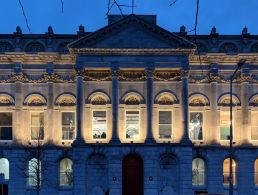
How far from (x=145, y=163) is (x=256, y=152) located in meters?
8.93

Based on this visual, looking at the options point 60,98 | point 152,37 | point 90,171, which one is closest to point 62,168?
point 90,171

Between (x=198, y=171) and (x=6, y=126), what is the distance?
1534 centimetres

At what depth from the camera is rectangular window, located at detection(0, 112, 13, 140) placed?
1598 inches

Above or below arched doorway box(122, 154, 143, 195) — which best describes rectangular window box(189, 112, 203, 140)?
above

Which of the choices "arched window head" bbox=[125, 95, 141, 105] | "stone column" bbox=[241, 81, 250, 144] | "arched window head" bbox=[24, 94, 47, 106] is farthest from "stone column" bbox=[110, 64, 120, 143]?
"stone column" bbox=[241, 81, 250, 144]

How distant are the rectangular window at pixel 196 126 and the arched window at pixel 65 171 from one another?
9.78 meters

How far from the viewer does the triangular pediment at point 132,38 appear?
38938mm

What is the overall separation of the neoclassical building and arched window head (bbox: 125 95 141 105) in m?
0.08

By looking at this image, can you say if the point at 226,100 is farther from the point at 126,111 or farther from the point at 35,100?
the point at 35,100

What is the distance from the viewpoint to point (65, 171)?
40.7m

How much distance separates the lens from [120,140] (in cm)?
3969

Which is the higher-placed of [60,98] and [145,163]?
[60,98]

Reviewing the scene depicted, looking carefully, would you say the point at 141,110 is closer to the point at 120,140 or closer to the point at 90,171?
the point at 120,140

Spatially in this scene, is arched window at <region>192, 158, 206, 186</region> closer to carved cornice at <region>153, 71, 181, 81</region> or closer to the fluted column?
carved cornice at <region>153, 71, 181, 81</region>
